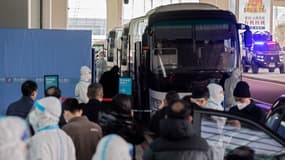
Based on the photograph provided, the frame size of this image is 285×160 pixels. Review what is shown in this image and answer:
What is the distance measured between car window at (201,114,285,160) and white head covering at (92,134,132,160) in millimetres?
1502

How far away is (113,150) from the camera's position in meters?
3.82

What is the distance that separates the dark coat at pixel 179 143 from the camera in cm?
440

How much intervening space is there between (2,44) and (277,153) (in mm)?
8810

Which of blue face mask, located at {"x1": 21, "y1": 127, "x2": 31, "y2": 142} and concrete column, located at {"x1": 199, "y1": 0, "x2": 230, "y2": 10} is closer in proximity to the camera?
blue face mask, located at {"x1": 21, "y1": 127, "x2": 31, "y2": 142}

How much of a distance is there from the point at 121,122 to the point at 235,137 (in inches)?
53.1

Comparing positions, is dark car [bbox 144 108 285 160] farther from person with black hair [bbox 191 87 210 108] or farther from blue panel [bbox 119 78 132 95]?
blue panel [bbox 119 78 132 95]

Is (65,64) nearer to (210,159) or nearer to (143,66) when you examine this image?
(143,66)

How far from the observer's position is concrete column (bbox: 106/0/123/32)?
3828 centimetres

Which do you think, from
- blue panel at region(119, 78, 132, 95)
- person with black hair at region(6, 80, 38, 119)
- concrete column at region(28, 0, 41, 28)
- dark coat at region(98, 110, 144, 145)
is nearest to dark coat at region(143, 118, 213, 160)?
dark coat at region(98, 110, 144, 145)

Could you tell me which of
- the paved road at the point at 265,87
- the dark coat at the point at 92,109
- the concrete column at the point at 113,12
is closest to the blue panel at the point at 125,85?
the dark coat at the point at 92,109

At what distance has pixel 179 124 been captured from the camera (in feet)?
14.4

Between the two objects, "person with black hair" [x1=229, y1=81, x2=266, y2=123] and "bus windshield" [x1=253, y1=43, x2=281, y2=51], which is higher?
"bus windshield" [x1=253, y1=43, x2=281, y2=51]

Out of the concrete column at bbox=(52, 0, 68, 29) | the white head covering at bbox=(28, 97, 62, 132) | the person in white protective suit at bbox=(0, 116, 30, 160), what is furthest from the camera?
the concrete column at bbox=(52, 0, 68, 29)

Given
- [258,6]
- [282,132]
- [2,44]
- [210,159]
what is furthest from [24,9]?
[258,6]
